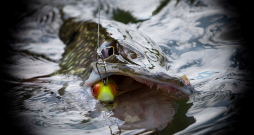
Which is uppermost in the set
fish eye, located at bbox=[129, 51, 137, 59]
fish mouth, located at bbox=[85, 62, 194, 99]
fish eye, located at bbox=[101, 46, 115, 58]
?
fish eye, located at bbox=[101, 46, 115, 58]

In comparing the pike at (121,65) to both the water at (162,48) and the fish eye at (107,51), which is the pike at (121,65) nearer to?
the fish eye at (107,51)

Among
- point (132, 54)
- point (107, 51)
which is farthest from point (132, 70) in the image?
point (107, 51)

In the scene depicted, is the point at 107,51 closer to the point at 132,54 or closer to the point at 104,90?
the point at 132,54

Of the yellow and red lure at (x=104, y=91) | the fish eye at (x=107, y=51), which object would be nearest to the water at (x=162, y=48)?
the yellow and red lure at (x=104, y=91)

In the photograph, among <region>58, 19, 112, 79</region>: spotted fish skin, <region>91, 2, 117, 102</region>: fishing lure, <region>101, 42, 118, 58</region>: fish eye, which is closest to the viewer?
<region>91, 2, 117, 102</region>: fishing lure

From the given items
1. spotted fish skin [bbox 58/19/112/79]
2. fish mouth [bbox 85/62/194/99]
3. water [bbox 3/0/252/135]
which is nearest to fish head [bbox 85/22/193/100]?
fish mouth [bbox 85/62/194/99]

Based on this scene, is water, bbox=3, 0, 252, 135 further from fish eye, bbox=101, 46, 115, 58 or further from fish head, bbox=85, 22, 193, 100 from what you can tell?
fish eye, bbox=101, 46, 115, 58
